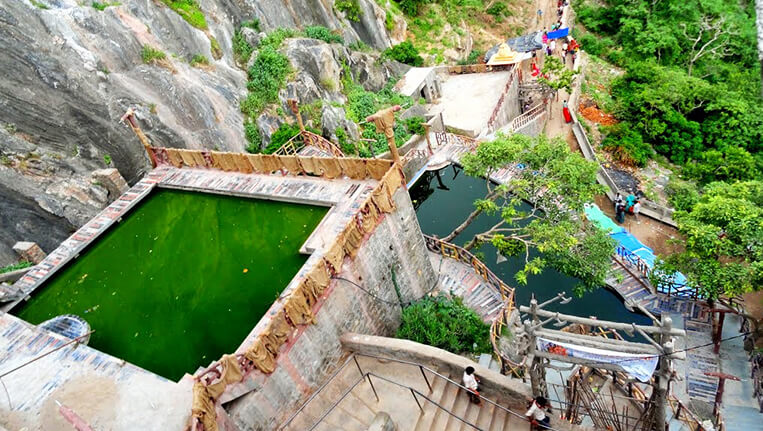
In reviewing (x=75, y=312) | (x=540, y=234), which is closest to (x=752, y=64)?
(x=540, y=234)

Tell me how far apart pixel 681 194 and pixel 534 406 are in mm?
19372

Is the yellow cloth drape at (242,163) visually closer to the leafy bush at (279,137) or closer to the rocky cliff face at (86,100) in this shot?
the rocky cliff face at (86,100)

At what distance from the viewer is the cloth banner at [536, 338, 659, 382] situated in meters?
8.81

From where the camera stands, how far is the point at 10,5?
18312 millimetres

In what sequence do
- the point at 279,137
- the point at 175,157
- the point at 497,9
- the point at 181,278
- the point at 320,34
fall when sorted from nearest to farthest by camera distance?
the point at 181,278 → the point at 175,157 → the point at 279,137 → the point at 320,34 → the point at 497,9

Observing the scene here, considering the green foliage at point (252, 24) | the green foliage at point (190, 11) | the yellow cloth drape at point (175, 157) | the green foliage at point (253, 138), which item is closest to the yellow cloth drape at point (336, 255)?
the yellow cloth drape at point (175, 157)

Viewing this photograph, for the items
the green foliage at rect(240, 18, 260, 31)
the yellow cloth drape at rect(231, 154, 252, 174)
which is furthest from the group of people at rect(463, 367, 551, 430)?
the green foliage at rect(240, 18, 260, 31)

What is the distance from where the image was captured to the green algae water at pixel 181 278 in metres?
12.0

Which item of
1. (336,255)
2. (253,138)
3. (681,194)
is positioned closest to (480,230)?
(681,194)

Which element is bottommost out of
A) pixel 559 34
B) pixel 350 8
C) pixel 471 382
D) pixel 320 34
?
pixel 559 34

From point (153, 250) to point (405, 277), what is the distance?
9078 millimetres

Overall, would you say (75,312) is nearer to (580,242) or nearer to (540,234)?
(540,234)

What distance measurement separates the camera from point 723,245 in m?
15.2

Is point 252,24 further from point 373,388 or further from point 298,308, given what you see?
point 373,388
